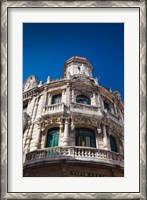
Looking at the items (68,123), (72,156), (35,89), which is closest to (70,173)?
(72,156)

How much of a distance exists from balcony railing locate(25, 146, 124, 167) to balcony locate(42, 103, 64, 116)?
72.8 inches

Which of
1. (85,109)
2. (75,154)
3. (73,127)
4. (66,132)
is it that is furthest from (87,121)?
(75,154)

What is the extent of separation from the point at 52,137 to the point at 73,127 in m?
0.94

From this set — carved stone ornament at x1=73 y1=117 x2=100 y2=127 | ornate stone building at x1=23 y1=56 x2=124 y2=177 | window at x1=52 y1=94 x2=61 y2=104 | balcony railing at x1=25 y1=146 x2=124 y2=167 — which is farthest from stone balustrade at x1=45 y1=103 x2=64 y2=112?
balcony railing at x1=25 y1=146 x2=124 y2=167

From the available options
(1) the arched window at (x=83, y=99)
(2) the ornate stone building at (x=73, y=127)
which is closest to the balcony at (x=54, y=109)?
(2) the ornate stone building at (x=73, y=127)

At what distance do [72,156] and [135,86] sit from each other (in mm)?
3487

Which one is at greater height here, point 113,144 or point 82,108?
point 82,108

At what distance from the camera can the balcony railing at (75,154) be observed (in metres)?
8.08

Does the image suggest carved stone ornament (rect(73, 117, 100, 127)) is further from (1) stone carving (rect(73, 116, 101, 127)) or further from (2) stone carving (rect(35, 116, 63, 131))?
(2) stone carving (rect(35, 116, 63, 131))

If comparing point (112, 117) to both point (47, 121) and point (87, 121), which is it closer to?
point (87, 121)

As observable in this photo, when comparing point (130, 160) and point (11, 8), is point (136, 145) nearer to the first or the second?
point (130, 160)

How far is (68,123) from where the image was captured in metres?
9.46

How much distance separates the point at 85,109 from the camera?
9.97 metres

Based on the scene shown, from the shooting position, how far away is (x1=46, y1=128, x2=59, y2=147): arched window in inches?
358
